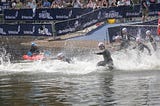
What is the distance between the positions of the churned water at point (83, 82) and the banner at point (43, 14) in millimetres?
9629

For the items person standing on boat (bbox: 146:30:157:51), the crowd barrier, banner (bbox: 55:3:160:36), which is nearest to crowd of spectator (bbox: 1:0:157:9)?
the crowd barrier

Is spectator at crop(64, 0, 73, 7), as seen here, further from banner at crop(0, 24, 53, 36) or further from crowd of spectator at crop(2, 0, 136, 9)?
banner at crop(0, 24, 53, 36)

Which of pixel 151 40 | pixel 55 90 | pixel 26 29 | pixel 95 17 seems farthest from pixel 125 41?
pixel 26 29

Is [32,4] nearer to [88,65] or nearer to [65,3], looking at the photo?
[65,3]

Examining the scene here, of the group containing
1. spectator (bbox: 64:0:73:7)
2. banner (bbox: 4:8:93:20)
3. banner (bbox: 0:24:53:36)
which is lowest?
banner (bbox: 0:24:53:36)

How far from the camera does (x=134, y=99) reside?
15148 mm

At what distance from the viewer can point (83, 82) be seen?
1945 centimetres

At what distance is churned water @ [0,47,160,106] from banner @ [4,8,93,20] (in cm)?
963

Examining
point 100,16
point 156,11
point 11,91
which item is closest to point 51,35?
point 100,16

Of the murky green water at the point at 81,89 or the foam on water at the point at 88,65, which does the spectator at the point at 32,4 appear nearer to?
the foam on water at the point at 88,65

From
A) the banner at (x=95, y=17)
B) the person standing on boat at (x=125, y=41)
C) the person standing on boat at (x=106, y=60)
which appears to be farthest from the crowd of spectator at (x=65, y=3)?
the person standing on boat at (x=106, y=60)

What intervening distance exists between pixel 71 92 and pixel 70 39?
60.7 ft

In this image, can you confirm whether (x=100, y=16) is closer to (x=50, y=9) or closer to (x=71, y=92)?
(x=50, y=9)

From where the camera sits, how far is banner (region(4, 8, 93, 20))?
37.4 meters
